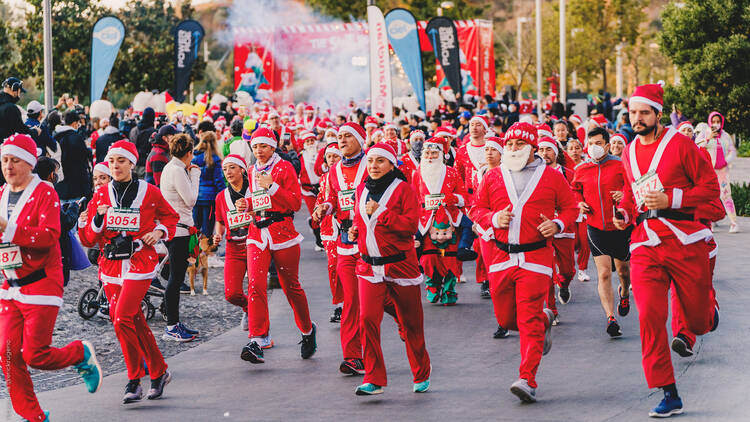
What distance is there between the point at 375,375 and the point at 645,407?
1.99 m

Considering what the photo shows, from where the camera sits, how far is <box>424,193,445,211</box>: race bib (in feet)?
38.9

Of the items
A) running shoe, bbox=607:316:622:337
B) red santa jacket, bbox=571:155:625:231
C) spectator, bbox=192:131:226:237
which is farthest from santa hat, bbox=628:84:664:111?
spectator, bbox=192:131:226:237

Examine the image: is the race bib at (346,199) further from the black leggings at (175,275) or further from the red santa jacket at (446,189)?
the red santa jacket at (446,189)

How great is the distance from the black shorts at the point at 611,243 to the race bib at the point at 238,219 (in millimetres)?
3376

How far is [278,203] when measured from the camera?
9.27m

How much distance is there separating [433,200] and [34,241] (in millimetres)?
5962

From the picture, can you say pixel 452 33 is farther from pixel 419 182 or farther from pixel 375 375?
pixel 375 375

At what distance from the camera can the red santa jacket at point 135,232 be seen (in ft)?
25.8

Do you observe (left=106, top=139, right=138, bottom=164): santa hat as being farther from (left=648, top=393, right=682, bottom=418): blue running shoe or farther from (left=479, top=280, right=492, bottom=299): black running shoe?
(left=479, top=280, right=492, bottom=299): black running shoe

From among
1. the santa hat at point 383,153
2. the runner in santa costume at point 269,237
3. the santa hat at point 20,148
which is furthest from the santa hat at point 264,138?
the santa hat at point 20,148

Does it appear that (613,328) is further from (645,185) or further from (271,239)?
(271,239)

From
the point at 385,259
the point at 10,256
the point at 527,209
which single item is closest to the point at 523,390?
the point at 527,209

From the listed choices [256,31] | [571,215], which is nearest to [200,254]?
[571,215]

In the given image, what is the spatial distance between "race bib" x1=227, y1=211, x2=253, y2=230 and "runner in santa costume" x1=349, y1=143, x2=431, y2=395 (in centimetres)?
172
